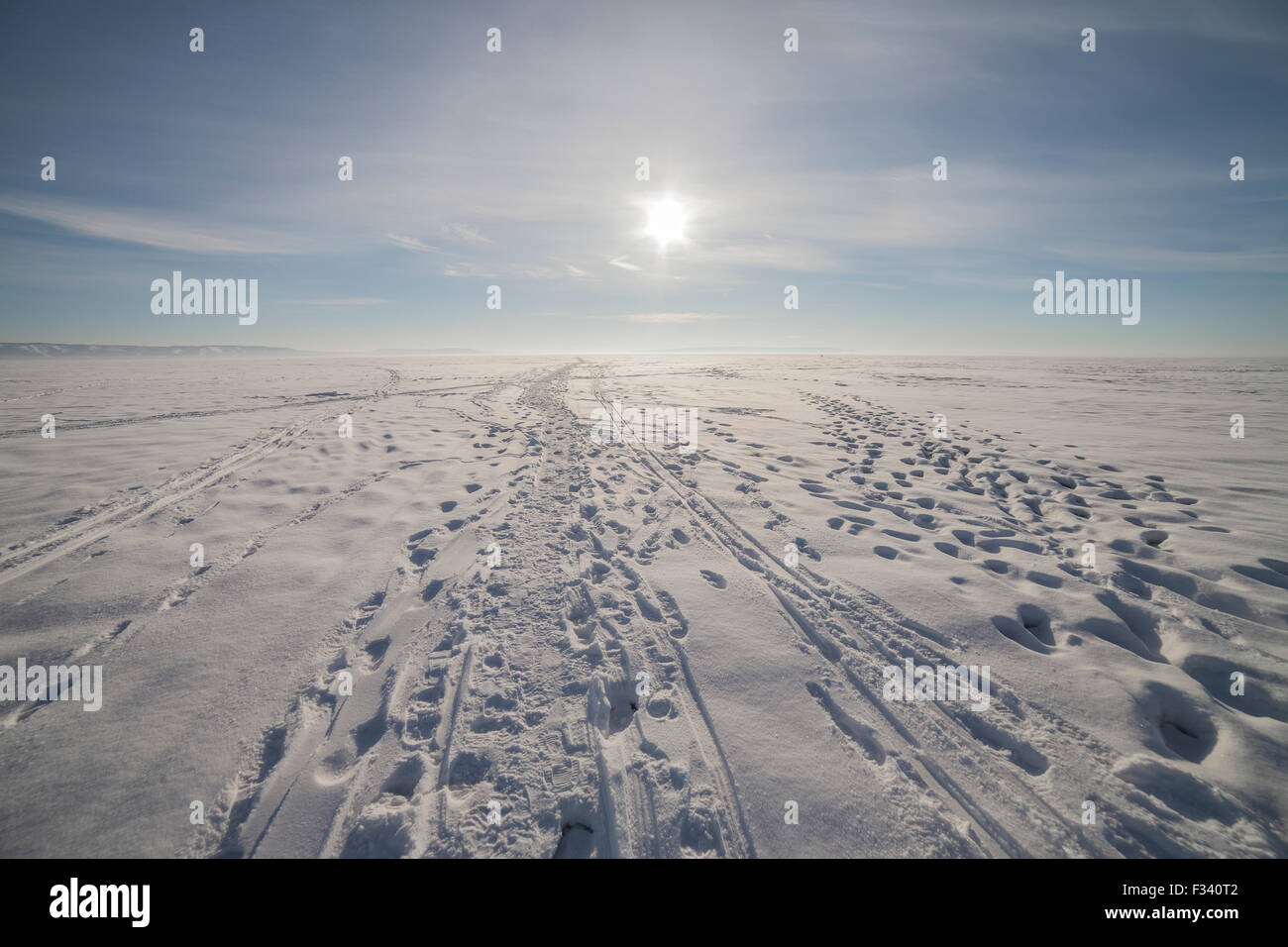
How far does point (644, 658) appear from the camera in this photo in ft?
14.2

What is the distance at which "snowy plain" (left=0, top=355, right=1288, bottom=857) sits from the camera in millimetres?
2879

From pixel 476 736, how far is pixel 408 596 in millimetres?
2502
